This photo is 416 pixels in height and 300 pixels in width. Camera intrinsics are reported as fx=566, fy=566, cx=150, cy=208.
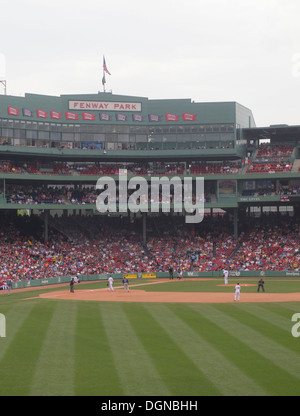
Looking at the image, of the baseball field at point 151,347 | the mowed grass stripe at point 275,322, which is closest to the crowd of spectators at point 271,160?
the baseball field at point 151,347

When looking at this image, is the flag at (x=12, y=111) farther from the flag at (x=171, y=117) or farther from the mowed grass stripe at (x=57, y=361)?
the mowed grass stripe at (x=57, y=361)

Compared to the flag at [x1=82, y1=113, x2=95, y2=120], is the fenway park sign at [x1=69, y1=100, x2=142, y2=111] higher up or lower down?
higher up

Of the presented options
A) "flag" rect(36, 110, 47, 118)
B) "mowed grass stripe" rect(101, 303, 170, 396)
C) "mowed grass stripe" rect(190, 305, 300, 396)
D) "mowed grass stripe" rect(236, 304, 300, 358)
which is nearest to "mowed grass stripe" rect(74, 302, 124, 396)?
"mowed grass stripe" rect(101, 303, 170, 396)

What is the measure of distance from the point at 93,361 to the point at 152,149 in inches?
1973

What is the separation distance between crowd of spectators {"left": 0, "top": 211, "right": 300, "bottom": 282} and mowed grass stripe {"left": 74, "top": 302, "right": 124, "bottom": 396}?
26.4m

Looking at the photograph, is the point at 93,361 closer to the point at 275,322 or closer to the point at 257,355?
the point at 257,355

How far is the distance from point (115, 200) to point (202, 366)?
47.2 metres

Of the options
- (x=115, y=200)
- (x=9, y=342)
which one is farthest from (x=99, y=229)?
(x=9, y=342)

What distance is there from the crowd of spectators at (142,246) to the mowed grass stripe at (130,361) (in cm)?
2695

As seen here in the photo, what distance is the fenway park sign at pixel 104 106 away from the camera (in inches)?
2741

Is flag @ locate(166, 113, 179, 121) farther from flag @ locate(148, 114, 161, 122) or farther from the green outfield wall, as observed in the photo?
the green outfield wall

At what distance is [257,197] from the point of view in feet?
220

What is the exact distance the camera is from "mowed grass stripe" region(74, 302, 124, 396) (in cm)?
1897

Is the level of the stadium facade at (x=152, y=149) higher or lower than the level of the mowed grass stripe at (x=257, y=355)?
higher
